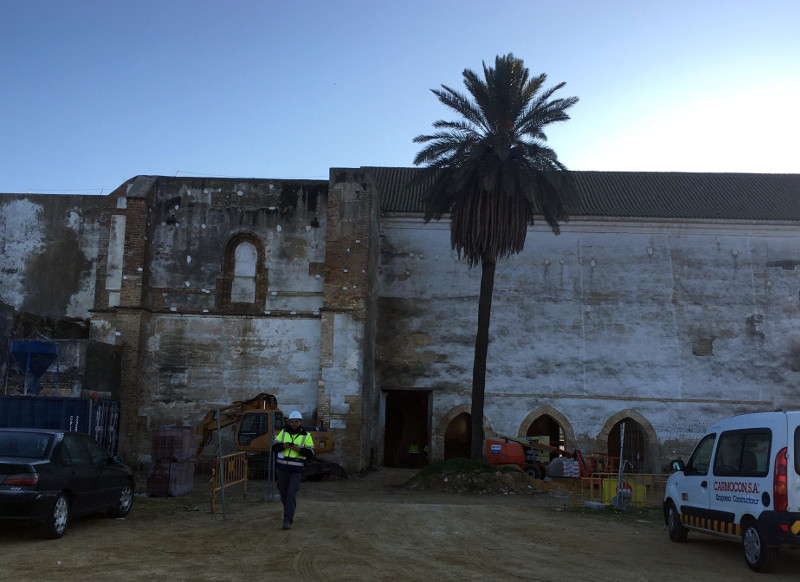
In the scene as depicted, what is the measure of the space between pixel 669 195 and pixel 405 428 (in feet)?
50.5

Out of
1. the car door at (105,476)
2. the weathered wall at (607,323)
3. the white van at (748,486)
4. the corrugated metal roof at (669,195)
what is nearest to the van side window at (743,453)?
the white van at (748,486)

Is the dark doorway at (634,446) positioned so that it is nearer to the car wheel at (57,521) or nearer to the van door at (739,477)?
the van door at (739,477)

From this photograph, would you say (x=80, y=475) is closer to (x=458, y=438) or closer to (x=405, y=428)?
(x=458, y=438)

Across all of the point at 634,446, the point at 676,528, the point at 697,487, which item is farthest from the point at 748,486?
the point at 634,446

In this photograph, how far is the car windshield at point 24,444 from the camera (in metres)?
10.1

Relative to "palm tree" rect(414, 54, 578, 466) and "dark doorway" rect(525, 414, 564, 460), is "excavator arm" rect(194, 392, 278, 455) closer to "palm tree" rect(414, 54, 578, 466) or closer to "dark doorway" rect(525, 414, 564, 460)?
"palm tree" rect(414, 54, 578, 466)

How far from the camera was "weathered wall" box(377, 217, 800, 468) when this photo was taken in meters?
29.5

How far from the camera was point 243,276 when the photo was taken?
2712 centimetres

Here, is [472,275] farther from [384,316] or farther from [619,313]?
[619,313]

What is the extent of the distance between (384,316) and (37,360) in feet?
43.5

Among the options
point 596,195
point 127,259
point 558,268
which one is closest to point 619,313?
point 558,268

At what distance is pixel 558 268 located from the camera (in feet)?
100

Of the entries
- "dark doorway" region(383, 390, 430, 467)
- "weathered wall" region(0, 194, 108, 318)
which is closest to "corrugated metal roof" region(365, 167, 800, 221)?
"dark doorway" region(383, 390, 430, 467)

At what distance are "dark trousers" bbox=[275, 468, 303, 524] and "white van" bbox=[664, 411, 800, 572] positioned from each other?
557cm
